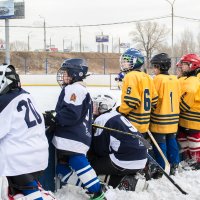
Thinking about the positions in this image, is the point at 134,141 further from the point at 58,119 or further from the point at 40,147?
the point at 40,147

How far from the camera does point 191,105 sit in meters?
4.82

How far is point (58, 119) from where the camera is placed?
333 centimetres

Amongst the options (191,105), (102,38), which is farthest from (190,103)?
(102,38)

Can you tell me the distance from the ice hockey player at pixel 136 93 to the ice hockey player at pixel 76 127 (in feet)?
2.77

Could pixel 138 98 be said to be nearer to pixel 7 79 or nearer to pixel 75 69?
pixel 75 69

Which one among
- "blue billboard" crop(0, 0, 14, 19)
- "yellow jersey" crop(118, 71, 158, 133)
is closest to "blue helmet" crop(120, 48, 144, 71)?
"yellow jersey" crop(118, 71, 158, 133)

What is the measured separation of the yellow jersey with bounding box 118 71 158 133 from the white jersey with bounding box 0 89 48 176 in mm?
1679

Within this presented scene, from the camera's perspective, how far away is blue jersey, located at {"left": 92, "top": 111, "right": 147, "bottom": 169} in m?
3.70

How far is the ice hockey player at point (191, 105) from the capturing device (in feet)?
15.7

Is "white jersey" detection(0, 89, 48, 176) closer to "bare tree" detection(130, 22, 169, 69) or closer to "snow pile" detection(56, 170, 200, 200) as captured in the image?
"snow pile" detection(56, 170, 200, 200)

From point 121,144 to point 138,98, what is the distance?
69cm

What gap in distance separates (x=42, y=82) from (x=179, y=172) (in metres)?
17.3

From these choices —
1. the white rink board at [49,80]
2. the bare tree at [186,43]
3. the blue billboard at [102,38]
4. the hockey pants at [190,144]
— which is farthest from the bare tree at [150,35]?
the hockey pants at [190,144]

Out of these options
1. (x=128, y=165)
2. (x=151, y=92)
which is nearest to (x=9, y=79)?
(x=128, y=165)
